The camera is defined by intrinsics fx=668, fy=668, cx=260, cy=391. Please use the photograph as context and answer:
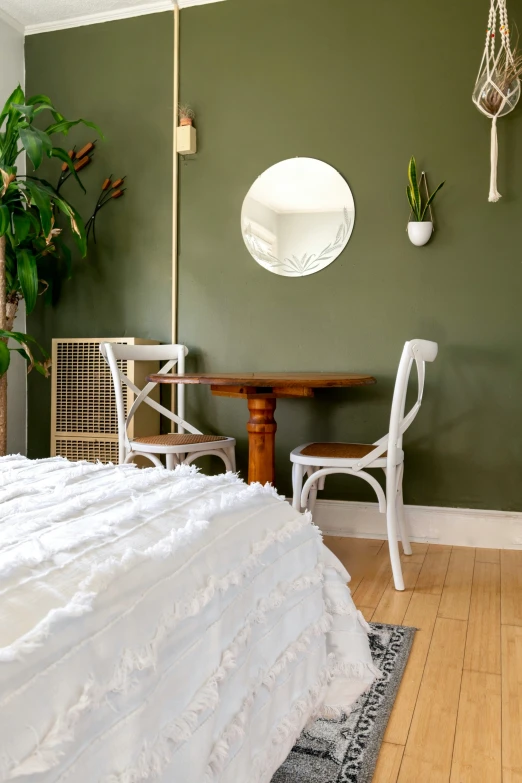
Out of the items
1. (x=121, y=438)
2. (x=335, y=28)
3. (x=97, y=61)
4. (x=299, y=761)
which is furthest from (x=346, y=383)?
(x=97, y=61)

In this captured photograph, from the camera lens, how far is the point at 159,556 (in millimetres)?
795

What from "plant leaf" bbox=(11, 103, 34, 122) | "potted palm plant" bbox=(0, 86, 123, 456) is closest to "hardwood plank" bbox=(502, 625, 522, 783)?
"potted palm plant" bbox=(0, 86, 123, 456)

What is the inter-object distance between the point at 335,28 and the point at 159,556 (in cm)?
324

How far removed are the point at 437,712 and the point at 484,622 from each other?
0.67 meters

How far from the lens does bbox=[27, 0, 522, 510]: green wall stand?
3111 mm

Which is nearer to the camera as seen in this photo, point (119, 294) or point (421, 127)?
point (421, 127)

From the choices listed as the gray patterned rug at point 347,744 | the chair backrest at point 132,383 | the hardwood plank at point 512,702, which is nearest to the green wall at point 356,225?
the chair backrest at point 132,383

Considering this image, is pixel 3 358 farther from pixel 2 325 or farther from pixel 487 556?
pixel 487 556

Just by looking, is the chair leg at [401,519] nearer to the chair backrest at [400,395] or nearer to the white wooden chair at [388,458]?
the white wooden chair at [388,458]

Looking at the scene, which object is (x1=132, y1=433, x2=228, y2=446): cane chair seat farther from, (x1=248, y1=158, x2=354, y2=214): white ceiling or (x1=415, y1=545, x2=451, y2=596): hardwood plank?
(x1=248, y1=158, x2=354, y2=214): white ceiling

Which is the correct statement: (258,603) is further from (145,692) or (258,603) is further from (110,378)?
(110,378)

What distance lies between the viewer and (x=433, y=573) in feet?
8.85

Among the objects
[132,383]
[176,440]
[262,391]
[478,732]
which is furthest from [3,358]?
[478,732]

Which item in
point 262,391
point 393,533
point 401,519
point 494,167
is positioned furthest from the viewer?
point 494,167
